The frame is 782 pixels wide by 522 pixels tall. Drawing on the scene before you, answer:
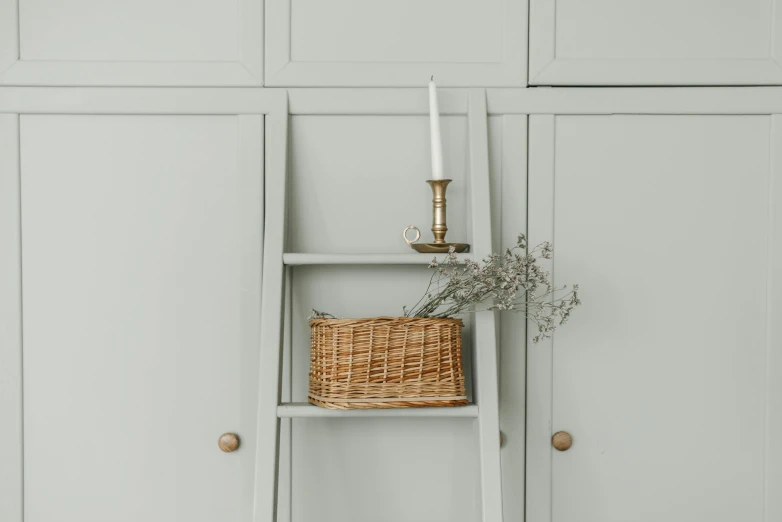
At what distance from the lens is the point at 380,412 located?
113 centimetres

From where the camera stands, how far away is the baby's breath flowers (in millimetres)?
1117

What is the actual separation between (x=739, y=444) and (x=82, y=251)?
122 centimetres

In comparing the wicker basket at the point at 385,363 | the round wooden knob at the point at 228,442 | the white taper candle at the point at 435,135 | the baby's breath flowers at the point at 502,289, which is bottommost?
the round wooden knob at the point at 228,442

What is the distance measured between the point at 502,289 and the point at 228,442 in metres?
0.54

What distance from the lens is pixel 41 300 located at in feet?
4.12

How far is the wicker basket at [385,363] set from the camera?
111 cm

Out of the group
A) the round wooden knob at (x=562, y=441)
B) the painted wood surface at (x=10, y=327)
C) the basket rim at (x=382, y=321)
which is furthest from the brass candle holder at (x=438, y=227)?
the painted wood surface at (x=10, y=327)
